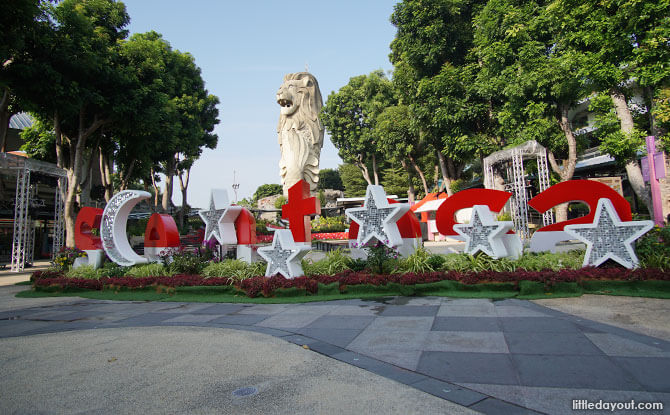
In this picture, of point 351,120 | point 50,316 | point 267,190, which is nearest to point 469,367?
point 50,316

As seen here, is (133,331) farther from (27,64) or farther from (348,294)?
(27,64)

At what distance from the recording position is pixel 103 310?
8203 millimetres

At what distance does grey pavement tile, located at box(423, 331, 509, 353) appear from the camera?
15.2ft

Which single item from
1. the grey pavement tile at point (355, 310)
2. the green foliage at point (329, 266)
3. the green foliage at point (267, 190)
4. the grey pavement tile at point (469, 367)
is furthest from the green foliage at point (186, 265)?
the green foliage at point (267, 190)

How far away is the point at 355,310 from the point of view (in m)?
7.07

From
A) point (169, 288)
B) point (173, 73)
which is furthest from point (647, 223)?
point (173, 73)

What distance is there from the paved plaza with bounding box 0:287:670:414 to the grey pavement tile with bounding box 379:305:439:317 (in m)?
0.03

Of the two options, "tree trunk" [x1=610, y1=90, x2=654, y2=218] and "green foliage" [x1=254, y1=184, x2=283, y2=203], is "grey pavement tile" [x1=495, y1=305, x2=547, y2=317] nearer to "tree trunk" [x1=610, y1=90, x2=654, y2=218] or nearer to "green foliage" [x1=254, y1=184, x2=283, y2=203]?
"tree trunk" [x1=610, y1=90, x2=654, y2=218]

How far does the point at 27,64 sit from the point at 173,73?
473 inches

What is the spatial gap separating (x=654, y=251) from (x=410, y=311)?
221 inches

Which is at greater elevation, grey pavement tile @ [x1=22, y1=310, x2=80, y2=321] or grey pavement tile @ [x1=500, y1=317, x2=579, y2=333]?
grey pavement tile @ [x1=22, y1=310, x2=80, y2=321]

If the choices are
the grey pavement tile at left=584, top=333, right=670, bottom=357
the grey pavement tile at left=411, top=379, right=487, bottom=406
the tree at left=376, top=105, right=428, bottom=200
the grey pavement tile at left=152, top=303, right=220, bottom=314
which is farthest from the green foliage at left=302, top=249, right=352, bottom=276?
the tree at left=376, top=105, right=428, bottom=200

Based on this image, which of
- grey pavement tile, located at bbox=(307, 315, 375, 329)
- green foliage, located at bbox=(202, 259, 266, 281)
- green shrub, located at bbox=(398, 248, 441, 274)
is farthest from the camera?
green foliage, located at bbox=(202, 259, 266, 281)

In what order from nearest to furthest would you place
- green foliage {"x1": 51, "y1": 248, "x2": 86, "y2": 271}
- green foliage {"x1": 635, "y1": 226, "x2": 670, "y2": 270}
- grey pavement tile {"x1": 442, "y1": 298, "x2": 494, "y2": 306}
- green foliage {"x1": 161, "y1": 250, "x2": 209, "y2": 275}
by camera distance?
grey pavement tile {"x1": 442, "y1": 298, "x2": 494, "y2": 306}, green foliage {"x1": 635, "y1": 226, "x2": 670, "y2": 270}, green foliage {"x1": 161, "y1": 250, "x2": 209, "y2": 275}, green foliage {"x1": 51, "y1": 248, "x2": 86, "y2": 271}
